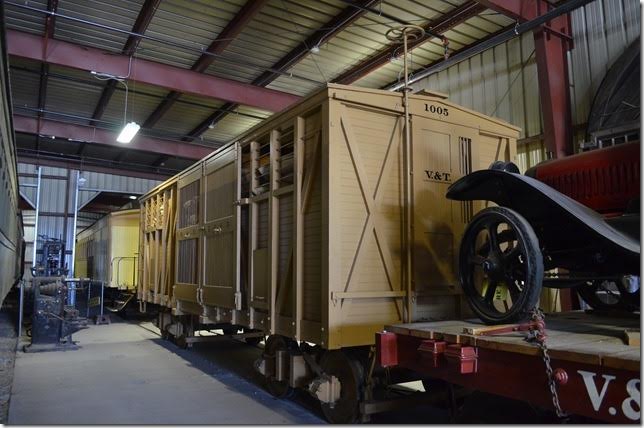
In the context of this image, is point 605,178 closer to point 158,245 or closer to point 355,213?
point 355,213

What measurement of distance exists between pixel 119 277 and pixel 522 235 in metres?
15.1

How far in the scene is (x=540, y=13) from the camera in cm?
884

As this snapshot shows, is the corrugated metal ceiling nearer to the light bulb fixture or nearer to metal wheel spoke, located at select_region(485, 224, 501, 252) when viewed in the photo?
the light bulb fixture

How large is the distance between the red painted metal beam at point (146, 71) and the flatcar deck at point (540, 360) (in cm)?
960

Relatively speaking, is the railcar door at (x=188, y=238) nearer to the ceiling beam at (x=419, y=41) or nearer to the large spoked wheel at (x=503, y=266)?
the ceiling beam at (x=419, y=41)

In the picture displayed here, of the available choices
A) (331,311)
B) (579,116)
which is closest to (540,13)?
(579,116)

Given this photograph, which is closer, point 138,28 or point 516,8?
point 516,8

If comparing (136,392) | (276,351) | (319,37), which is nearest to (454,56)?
(319,37)

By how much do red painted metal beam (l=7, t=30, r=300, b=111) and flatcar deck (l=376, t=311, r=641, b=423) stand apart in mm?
9599

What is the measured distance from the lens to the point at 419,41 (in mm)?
10430

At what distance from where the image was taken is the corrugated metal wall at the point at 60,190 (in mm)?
19297

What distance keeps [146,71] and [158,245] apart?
4.02 meters

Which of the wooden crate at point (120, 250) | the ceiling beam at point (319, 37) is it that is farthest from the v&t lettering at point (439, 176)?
the wooden crate at point (120, 250)

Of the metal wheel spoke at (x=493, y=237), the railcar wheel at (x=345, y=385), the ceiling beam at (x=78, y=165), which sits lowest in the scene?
the railcar wheel at (x=345, y=385)
